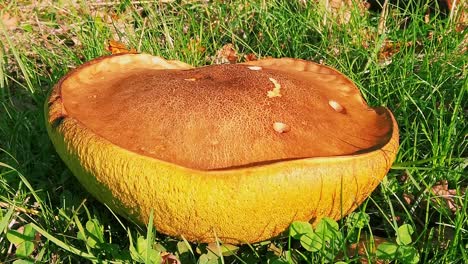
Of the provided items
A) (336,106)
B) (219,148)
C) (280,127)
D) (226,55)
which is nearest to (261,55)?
(226,55)

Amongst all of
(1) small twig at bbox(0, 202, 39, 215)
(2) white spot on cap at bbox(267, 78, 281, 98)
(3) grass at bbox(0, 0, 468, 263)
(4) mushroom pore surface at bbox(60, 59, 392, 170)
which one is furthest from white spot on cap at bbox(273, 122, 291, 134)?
(1) small twig at bbox(0, 202, 39, 215)

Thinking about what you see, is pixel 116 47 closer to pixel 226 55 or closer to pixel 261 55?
pixel 226 55

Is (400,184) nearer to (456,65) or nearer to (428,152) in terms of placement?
(428,152)


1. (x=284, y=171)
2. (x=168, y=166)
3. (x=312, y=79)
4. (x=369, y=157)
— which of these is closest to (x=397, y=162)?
(x=312, y=79)

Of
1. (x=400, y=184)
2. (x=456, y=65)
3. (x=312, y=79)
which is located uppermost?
(x=312, y=79)

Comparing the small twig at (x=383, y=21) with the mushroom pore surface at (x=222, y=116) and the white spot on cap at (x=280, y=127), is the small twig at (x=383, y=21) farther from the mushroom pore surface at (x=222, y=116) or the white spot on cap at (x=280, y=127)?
the white spot on cap at (x=280, y=127)

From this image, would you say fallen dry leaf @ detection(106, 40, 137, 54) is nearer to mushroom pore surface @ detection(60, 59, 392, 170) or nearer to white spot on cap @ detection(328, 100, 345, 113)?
mushroom pore surface @ detection(60, 59, 392, 170)

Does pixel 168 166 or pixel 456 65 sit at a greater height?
pixel 168 166
